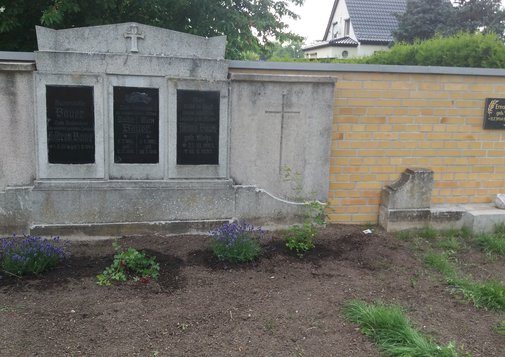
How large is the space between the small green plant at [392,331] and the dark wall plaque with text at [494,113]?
133 inches

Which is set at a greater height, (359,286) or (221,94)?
(221,94)

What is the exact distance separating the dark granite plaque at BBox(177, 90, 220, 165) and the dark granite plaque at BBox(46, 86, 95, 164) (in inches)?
35.4

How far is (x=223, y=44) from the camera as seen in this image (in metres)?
5.22

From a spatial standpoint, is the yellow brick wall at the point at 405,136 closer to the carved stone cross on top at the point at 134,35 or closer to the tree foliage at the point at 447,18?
the carved stone cross on top at the point at 134,35

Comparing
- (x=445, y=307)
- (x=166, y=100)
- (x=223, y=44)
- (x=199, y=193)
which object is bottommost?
(x=445, y=307)

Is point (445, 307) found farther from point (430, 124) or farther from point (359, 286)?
point (430, 124)

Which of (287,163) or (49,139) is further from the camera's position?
(287,163)

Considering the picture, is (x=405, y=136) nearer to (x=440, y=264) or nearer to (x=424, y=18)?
(x=440, y=264)

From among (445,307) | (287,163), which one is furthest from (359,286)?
(287,163)

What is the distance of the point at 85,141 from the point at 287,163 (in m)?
2.17

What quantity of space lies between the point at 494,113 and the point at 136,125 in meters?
4.32

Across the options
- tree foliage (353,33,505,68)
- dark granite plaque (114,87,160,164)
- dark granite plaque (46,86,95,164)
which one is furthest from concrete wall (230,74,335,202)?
tree foliage (353,33,505,68)

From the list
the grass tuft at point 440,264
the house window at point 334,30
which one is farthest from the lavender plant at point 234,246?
the house window at point 334,30

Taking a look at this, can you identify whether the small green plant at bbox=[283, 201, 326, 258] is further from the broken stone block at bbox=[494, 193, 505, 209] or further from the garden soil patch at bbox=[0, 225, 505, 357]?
the broken stone block at bbox=[494, 193, 505, 209]
